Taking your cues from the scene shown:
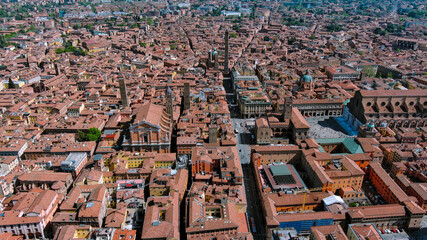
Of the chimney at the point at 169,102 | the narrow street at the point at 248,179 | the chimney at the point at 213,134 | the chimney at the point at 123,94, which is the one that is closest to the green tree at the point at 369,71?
the narrow street at the point at 248,179

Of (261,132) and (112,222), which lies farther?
(261,132)

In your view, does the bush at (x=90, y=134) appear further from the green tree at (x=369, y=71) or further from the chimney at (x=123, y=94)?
the green tree at (x=369, y=71)

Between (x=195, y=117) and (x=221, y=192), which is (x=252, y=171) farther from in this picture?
(x=195, y=117)

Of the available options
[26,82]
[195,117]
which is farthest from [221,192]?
[26,82]

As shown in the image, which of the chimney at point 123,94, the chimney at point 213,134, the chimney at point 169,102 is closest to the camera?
the chimney at point 213,134

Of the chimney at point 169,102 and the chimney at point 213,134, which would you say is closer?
the chimney at point 213,134

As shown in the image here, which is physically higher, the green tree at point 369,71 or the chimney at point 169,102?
the chimney at point 169,102

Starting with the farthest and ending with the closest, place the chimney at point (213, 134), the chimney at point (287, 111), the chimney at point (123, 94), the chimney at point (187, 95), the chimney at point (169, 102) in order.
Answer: the chimney at point (123, 94) → the chimney at point (187, 95) → the chimney at point (287, 111) → the chimney at point (169, 102) → the chimney at point (213, 134)

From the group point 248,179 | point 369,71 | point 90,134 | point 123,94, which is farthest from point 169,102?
point 369,71

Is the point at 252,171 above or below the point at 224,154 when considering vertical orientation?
below

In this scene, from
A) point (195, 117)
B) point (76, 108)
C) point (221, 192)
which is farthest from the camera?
point (76, 108)

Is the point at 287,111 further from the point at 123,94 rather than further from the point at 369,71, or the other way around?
the point at 369,71
